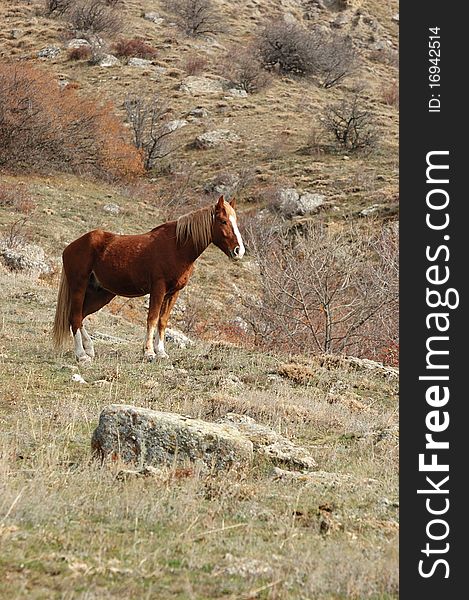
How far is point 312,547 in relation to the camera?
3873mm

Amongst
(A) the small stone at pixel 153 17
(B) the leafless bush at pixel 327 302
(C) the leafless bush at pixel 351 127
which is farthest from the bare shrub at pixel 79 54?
(B) the leafless bush at pixel 327 302

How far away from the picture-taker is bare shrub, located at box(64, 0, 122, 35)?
53594 millimetres

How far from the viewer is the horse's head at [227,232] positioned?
10.1 metres

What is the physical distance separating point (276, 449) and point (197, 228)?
16.9 feet

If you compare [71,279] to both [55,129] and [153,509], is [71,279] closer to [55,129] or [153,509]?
[153,509]

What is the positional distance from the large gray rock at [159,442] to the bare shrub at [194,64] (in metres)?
46.4

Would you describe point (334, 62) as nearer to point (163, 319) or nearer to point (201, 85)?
point (201, 85)

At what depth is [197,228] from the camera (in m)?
10.3

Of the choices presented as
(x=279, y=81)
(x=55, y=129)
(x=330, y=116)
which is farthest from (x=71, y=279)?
(x=279, y=81)

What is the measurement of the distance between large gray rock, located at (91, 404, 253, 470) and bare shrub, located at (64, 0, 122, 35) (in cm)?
5271

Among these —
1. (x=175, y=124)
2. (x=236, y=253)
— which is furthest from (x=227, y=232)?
(x=175, y=124)

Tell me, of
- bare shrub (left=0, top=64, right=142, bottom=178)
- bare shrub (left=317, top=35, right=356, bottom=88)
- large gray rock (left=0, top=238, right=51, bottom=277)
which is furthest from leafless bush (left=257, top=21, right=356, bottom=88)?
large gray rock (left=0, top=238, right=51, bottom=277)

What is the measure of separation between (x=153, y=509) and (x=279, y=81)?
50297 mm

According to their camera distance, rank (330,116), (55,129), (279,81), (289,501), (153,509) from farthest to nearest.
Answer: (279,81)
(330,116)
(55,129)
(289,501)
(153,509)
